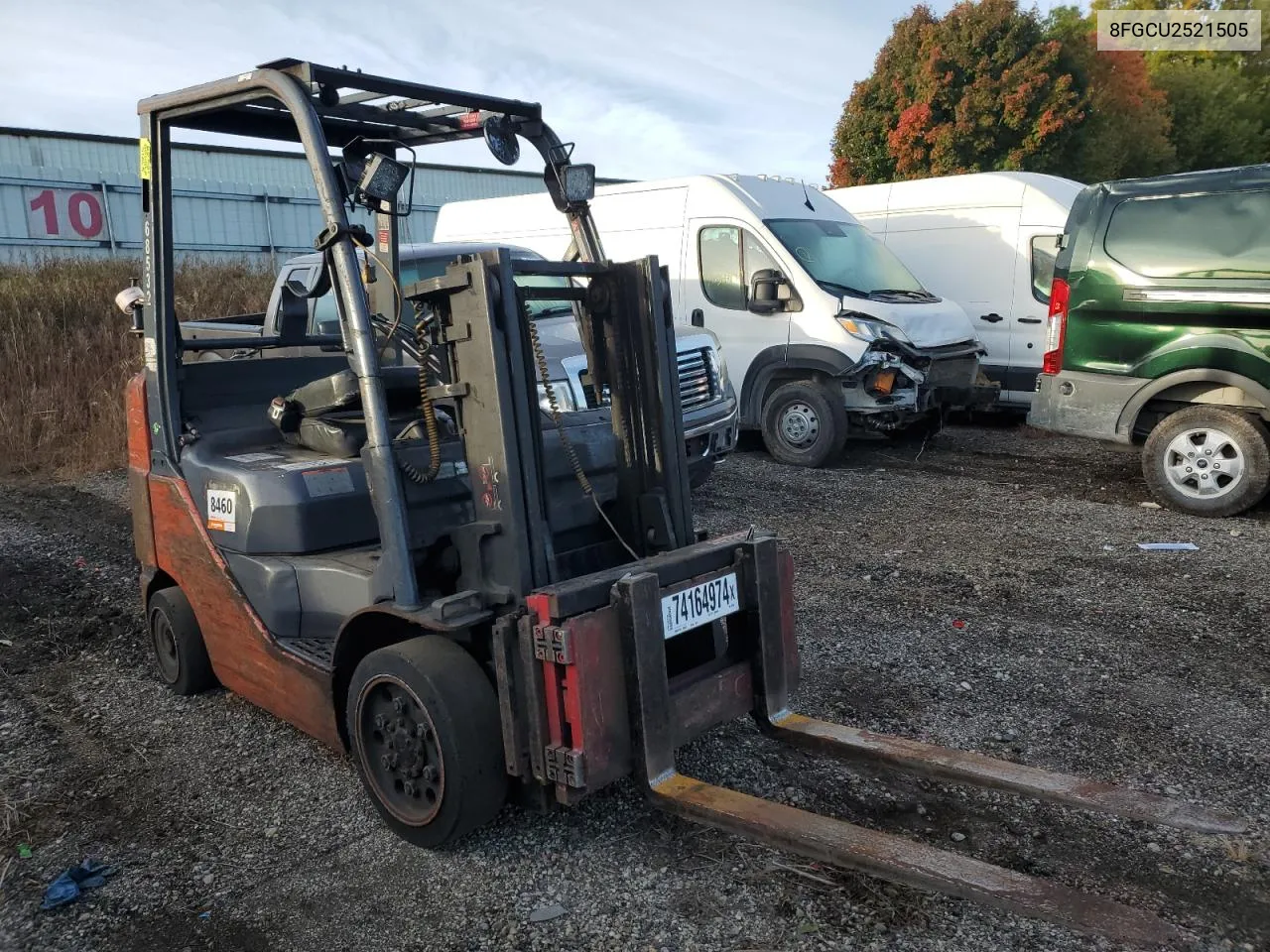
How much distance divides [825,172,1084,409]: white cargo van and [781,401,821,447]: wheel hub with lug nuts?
3.02m

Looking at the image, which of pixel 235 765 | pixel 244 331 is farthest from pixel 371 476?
pixel 244 331

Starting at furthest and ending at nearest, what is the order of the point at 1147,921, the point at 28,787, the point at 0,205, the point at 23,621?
the point at 0,205
the point at 23,621
the point at 28,787
the point at 1147,921

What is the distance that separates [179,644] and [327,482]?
131cm

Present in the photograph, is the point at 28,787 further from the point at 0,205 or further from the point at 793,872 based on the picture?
the point at 0,205

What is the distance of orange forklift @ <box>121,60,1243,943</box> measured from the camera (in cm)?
295

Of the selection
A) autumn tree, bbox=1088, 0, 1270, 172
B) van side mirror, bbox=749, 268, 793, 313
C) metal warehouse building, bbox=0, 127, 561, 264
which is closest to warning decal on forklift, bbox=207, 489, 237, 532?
van side mirror, bbox=749, 268, 793, 313

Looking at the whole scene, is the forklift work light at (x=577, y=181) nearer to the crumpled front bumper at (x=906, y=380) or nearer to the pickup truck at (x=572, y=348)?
the pickup truck at (x=572, y=348)

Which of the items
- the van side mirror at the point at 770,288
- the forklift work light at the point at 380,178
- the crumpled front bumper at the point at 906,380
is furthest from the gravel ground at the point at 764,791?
the van side mirror at the point at 770,288

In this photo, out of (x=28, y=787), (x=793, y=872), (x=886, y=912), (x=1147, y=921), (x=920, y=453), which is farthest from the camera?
(x=920, y=453)

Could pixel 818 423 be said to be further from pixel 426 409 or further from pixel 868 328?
pixel 426 409

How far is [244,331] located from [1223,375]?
282 inches

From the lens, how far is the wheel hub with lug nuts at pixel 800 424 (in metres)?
9.43

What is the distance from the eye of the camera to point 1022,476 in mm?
9109

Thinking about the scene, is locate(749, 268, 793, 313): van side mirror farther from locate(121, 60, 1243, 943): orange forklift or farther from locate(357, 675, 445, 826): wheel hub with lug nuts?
locate(357, 675, 445, 826): wheel hub with lug nuts
